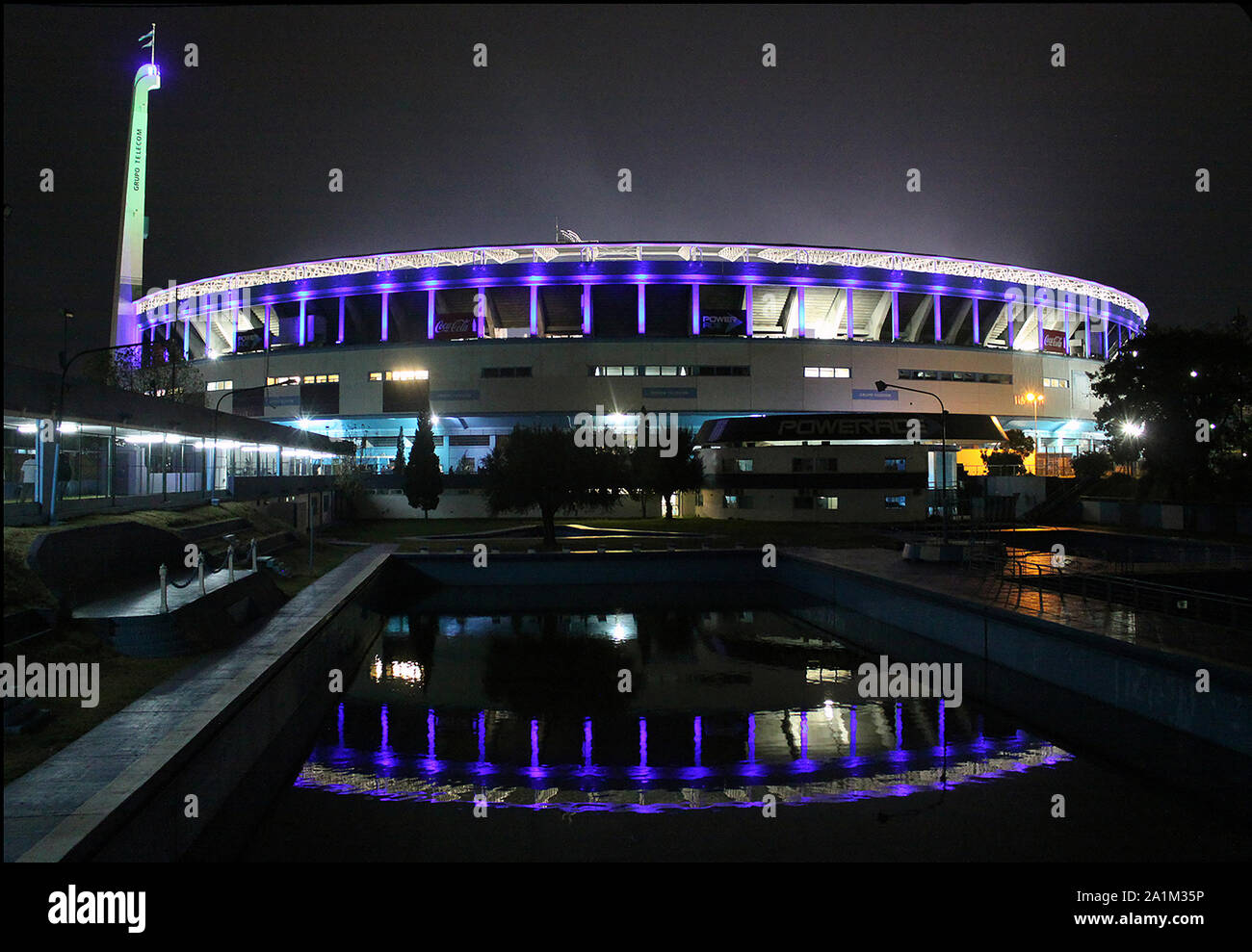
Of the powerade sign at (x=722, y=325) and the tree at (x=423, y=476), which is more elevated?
the powerade sign at (x=722, y=325)

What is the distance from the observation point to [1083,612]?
53.8ft

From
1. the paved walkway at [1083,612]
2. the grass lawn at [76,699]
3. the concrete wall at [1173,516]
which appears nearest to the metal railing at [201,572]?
the grass lawn at [76,699]

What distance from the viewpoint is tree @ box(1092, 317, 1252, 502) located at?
38.8 meters

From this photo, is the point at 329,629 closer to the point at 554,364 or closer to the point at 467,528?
the point at 467,528

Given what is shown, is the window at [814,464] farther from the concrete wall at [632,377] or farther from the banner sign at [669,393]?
the banner sign at [669,393]

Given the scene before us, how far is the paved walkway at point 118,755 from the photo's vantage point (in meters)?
6.46

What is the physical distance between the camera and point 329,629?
57.5 feet

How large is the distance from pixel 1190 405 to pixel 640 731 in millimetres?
38681

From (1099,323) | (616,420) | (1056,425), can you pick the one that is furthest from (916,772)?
(1099,323)

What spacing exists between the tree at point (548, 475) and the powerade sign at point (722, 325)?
99.4 feet

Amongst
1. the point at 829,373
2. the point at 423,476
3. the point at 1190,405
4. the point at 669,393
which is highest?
the point at 829,373

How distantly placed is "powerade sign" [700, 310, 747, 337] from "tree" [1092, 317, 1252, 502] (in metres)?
28.7

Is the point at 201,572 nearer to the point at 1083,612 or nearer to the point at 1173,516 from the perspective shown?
the point at 1083,612

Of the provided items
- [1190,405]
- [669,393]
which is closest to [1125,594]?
[1190,405]
